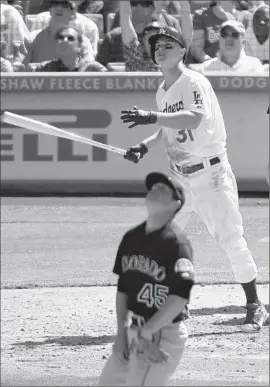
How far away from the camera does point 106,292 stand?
8.41 meters

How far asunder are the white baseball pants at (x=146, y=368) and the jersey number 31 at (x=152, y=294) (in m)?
0.17

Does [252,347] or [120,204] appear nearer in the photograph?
[252,347]

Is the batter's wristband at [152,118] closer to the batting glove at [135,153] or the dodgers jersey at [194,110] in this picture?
the batting glove at [135,153]

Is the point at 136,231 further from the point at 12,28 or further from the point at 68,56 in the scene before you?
the point at 12,28

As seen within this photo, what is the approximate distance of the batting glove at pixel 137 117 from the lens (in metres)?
4.66

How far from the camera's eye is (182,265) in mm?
3160

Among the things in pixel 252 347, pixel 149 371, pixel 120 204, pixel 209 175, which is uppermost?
pixel 149 371

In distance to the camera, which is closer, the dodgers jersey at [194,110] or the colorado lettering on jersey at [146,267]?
the colorado lettering on jersey at [146,267]

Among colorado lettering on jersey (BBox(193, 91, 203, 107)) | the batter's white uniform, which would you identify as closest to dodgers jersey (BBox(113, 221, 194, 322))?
colorado lettering on jersey (BBox(193, 91, 203, 107))

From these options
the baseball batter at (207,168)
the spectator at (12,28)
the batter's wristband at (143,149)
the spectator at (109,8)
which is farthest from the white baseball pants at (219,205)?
the spectator at (109,8)

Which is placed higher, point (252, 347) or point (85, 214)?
point (252, 347)

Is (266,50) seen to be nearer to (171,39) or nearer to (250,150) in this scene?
(250,150)

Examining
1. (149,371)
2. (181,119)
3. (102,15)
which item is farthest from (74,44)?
(149,371)

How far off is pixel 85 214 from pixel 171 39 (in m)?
6.65
